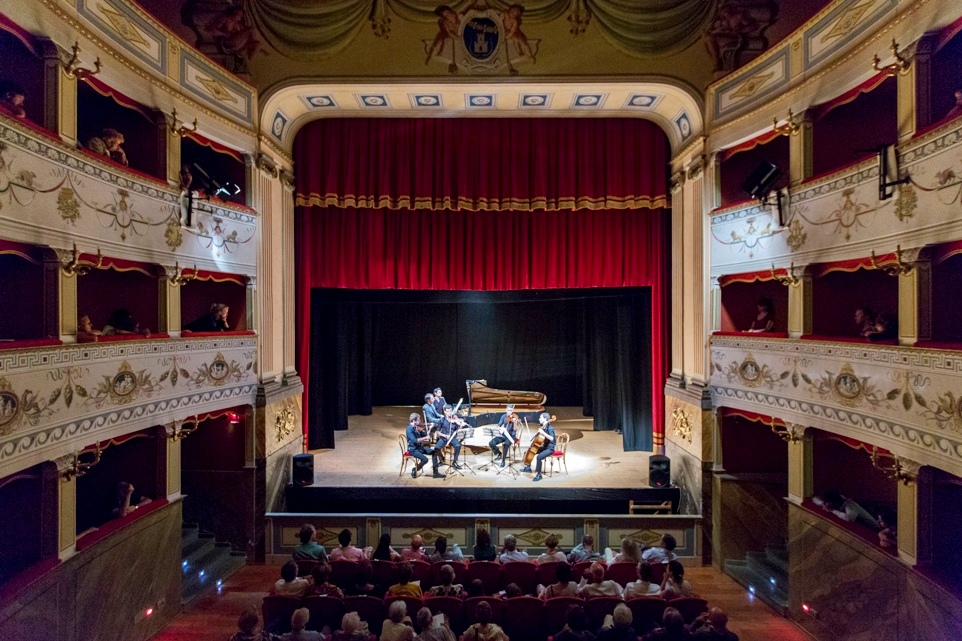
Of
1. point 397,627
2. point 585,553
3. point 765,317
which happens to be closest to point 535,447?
point 585,553

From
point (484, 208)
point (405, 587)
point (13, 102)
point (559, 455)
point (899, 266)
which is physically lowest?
point (405, 587)

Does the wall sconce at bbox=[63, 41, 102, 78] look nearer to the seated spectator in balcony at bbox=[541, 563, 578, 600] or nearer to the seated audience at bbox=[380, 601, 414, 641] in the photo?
the seated audience at bbox=[380, 601, 414, 641]

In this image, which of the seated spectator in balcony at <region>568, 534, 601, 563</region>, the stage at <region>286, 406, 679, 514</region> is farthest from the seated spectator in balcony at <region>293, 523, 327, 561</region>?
the seated spectator in balcony at <region>568, 534, 601, 563</region>

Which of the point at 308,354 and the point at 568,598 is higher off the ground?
the point at 308,354

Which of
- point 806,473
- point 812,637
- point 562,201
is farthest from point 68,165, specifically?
point 812,637

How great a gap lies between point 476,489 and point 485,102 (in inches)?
288

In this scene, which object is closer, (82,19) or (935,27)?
(935,27)

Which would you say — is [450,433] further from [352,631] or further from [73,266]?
[73,266]

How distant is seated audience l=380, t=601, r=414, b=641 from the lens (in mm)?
4664

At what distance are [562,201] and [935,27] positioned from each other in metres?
6.17

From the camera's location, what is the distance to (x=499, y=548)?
9.19 metres

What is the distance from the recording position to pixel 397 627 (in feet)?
15.6

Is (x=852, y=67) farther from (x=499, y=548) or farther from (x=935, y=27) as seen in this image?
(x=499, y=548)

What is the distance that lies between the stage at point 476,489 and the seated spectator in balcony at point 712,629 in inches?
166
